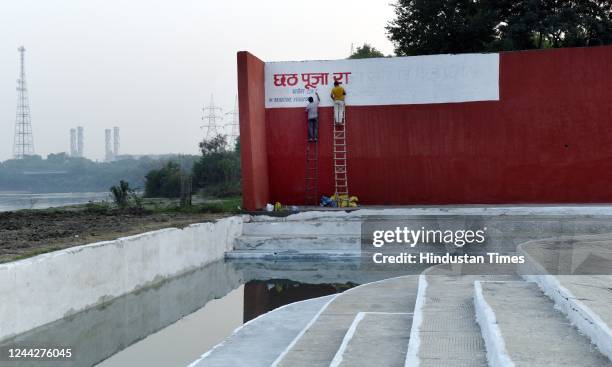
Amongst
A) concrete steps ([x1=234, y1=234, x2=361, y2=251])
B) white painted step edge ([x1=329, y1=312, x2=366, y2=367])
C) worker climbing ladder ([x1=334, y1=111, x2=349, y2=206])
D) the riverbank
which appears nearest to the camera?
white painted step edge ([x1=329, y1=312, x2=366, y2=367])

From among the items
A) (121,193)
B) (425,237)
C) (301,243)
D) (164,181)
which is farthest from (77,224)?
(164,181)

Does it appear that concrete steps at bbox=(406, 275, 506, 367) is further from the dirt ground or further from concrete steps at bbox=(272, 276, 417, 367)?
the dirt ground

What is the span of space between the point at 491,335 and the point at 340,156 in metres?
10.5

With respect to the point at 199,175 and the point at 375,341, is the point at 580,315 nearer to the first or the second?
the point at 375,341

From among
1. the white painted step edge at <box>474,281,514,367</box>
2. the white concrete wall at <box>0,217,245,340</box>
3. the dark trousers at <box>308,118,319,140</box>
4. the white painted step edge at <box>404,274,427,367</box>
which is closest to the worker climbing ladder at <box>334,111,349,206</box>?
the dark trousers at <box>308,118,319,140</box>

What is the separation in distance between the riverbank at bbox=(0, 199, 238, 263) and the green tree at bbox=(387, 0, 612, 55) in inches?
648

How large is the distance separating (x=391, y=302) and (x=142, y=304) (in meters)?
3.16

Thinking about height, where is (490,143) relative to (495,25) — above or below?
below

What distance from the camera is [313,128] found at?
15.0 meters

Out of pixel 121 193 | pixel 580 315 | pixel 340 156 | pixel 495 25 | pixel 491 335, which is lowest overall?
pixel 491 335

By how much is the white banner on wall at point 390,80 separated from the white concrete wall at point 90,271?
172 inches

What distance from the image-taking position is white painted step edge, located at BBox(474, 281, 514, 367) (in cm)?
406

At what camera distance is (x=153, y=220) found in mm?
12961

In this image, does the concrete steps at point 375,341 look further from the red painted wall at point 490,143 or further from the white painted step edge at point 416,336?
the red painted wall at point 490,143
